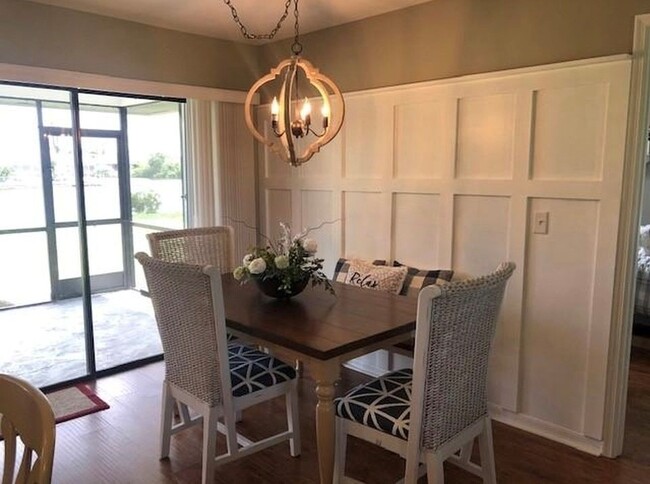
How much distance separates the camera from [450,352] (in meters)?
1.88

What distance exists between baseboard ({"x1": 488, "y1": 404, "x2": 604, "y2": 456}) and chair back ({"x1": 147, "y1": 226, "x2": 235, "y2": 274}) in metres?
1.92

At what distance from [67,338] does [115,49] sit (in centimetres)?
207

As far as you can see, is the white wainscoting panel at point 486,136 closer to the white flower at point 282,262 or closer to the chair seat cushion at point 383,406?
the white flower at point 282,262

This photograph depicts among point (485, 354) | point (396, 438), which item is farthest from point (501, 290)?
point (396, 438)

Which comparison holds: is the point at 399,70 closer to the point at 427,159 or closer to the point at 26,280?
the point at 427,159

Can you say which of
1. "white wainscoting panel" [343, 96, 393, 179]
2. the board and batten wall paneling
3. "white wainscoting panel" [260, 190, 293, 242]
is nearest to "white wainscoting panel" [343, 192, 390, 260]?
the board and batten wall paneling

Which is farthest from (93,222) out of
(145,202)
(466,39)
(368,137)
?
(466,39)

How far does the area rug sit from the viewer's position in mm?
3123

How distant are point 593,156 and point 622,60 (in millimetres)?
451

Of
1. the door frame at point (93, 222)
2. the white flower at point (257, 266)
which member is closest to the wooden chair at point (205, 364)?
the white flower at point (257, 266)

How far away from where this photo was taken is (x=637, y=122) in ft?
7.97

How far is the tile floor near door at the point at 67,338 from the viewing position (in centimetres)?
358

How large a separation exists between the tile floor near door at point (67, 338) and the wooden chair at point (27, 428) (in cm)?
270

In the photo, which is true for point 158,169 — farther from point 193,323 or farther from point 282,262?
point 193,323
